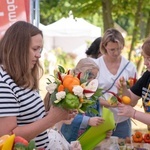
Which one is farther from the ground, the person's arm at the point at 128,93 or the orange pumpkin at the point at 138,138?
the person's arm at the point at 128,93

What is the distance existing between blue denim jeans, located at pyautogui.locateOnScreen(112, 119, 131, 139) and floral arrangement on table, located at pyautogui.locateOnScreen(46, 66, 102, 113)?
64.4 inches

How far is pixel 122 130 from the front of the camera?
3873mm

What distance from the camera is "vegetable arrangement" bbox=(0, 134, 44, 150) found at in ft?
5.92

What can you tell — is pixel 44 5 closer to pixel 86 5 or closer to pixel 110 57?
pixel 86 5

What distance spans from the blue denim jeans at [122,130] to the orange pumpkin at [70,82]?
5.68 ft

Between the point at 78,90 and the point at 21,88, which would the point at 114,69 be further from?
the point at 21,88

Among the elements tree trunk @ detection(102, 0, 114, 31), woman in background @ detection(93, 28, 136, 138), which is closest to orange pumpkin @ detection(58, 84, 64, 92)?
woman in background @ detection(93, 28, 136, 138)

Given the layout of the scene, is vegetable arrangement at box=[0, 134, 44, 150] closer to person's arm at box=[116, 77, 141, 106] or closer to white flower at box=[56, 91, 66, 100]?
white flower at box=[56, 91, 66, 100]

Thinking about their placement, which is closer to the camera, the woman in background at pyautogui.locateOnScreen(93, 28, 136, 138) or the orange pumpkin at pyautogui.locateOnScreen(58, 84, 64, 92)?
the orange pumpkin at pyautogui.locateOnScreen(58, 84, 64, 92)

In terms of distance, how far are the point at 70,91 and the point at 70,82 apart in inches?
2.1

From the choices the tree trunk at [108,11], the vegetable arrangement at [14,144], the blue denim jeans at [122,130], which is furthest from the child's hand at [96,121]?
the tree trunk at [108,11]

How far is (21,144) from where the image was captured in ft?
5.93

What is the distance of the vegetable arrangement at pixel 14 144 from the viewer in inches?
71.0

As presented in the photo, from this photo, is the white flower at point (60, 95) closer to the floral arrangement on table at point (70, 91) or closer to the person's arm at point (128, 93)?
the floral arrangement on table at point (70, 91)
